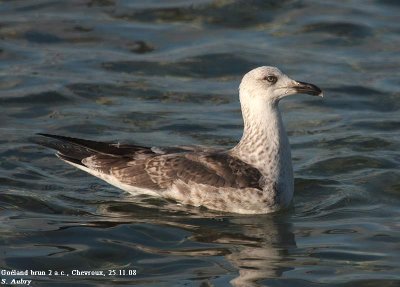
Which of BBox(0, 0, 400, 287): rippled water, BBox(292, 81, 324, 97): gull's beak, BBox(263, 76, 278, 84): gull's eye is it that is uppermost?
BBox(263, 76, 278, 84): gull's eye

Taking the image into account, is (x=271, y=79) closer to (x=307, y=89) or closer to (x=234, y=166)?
(x=307, y=89)

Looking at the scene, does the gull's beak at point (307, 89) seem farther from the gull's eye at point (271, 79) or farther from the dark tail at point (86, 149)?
the dark tail at point (86, 149)

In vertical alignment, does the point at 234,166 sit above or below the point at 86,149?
below

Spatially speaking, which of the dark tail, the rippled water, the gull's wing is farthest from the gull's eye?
the dark tail

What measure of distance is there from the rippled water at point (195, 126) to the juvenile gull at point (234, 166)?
0.20 m

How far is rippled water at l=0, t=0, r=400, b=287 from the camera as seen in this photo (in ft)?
36.3

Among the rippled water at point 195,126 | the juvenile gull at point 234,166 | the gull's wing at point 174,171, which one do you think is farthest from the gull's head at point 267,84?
the rippled water at point 195,126

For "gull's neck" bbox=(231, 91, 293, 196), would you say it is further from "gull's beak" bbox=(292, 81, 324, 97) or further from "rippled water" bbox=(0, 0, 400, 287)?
"rippled water" bbox=(0, 0, 400, 287)

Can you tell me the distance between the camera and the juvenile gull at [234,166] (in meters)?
12.5

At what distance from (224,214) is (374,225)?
5.09 feet

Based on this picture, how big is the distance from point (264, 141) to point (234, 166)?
16.7 inches

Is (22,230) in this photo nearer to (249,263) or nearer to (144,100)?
(249,263)

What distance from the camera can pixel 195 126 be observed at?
1554 centimetres

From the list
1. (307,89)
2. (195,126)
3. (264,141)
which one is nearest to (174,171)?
(264,141)
